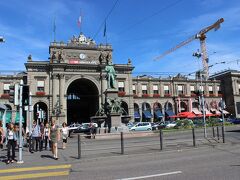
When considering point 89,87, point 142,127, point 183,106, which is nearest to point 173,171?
point 142,127

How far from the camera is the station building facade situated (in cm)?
5947

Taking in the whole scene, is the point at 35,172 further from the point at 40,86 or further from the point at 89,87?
the point at 89,87

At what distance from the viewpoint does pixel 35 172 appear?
10008mm

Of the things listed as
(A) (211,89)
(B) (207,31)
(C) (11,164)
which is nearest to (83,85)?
(B) (207,31)

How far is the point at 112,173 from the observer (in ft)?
29.7

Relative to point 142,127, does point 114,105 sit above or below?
above

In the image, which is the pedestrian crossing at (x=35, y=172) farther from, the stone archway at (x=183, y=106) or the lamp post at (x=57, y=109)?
the stone archway at (x=183, y=106)

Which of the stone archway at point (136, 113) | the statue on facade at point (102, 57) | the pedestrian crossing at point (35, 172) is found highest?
the statue on facade at point (102, 57)

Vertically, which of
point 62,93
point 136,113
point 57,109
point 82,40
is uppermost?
point 82,40

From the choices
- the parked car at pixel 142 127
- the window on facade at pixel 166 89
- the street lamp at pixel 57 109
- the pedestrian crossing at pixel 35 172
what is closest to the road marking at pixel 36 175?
the pedestrian crossing at pixel 35 172

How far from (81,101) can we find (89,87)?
6505 millimetres

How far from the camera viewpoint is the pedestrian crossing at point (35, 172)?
9227mm

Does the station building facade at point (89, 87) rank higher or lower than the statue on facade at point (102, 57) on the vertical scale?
lower

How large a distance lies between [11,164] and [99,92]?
50.1 meters
